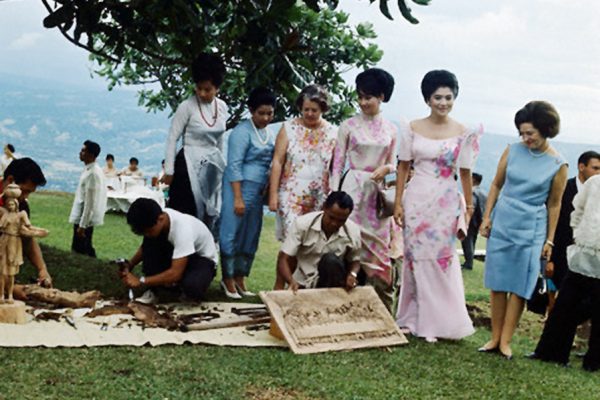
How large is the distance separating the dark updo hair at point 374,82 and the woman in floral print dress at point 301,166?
438 millimetres

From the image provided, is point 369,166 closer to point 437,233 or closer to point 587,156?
point 437,233

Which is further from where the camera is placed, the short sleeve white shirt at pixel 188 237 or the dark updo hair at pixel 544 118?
the short sleeve white shirt at pixel 188 237

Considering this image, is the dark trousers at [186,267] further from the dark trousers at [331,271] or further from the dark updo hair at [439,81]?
the dark updo hair at [439,81]

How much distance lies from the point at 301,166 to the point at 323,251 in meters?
0.96

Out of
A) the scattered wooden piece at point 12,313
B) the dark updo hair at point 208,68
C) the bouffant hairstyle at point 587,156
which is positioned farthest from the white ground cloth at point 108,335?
the bouffant hairstyle at point 587,156

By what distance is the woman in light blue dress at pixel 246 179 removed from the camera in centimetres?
680

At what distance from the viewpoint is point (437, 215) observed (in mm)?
5840

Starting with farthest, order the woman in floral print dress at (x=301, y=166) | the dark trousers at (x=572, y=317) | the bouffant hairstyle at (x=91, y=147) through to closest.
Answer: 1. the bouffant hairstyle at (x=91, y=147)
2. the woman in floral print dress at (x=301, y=166)
3. the dark trousers at (x=572, y=317)

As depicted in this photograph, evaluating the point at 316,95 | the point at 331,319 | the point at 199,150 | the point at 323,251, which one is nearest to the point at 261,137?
the point at 199,150

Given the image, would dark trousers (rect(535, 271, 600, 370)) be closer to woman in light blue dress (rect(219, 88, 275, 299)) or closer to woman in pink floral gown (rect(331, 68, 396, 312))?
woman in pink floral gown (rect(331, 68, 396, 312))

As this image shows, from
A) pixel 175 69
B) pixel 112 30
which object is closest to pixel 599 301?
pixel 112 30

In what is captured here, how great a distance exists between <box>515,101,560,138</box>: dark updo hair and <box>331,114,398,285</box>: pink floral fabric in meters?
1.14

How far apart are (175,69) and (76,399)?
30.6 ft

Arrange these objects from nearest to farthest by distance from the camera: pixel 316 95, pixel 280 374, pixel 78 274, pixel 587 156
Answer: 1. pixel 280 374
2. pixel 316 95
3. pixel 587 156
4. pixel 78 274
